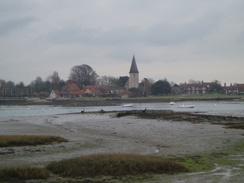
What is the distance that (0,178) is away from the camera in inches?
497

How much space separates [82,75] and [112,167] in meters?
155

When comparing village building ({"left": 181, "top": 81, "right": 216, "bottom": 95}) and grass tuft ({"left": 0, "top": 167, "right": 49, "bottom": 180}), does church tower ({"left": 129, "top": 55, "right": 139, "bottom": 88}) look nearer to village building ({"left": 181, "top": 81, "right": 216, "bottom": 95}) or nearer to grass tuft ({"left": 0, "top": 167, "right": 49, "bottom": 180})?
village building ({"left": 181, "top": 81, "right": 216, "bottom": 95})

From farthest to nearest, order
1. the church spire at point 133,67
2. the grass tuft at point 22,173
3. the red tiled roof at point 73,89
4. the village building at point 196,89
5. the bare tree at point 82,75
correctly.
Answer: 1. the village building at point 196,89
2. the church spire at point 133,67
3. the bare tree at point 82,75
4. the red tiled roof at point 73,89
5. the grass tuft at point 22,173

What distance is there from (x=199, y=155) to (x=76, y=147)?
26.3 feet

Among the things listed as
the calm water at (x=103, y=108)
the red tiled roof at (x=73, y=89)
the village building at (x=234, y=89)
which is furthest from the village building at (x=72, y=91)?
the village building at (x=234, y=89)

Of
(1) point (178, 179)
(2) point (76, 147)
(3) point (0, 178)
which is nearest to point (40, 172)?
(3) point (0, 178)

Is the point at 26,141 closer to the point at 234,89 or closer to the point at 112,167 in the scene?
the point at 112,167

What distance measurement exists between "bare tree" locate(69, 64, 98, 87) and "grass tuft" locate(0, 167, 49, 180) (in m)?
149

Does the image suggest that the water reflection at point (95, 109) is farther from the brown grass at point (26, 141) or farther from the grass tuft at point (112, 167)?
the grass tuft at point (112, 167)

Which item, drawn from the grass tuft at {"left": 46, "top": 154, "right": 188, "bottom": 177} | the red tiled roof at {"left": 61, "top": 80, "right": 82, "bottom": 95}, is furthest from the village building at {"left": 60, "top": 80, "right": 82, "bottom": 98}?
the grass tuft at {"left": 46, "top": 154, "right": 188, "bottom": 177}

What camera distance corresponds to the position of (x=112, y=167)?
44.7 ft

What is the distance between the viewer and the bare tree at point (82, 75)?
163 metres

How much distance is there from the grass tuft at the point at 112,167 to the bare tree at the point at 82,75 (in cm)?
14858

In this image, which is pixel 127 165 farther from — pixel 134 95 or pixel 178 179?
pixel 134 95
